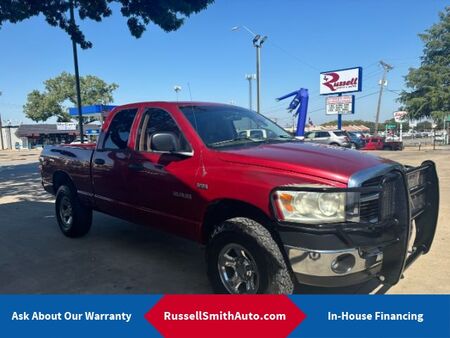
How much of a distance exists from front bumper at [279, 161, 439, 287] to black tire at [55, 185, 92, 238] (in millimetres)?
3748

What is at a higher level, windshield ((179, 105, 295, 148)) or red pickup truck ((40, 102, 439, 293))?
windshield ((179, 105, 295, 148))

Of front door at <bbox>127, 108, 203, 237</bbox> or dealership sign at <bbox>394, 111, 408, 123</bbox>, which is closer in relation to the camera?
front door at <bbox>127, 108, 203, 237</bbox>

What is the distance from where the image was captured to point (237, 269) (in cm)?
331

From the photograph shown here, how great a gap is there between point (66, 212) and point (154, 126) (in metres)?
2.58


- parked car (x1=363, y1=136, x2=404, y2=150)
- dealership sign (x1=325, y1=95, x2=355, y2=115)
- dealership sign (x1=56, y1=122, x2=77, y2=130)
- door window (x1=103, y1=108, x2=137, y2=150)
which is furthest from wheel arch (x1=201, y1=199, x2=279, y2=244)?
dealership sign (x1=56, y1=122, x2=77, y2=130)

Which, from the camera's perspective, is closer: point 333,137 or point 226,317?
point 226,317

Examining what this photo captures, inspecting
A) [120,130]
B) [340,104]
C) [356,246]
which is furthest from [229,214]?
[340,104]

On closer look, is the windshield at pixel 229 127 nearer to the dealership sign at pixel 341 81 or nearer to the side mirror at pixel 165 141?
the side mirror at pixel 165 141

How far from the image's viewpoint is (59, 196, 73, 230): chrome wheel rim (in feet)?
18.9

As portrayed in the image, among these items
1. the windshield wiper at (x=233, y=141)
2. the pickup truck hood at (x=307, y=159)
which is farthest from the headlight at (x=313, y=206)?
the windshield wiper at (x=233, y=141)

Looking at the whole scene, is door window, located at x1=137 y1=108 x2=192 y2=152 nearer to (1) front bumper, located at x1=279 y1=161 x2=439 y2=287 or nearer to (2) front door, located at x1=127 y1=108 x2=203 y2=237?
(2) front door, located at x1=127 y1=108 x2=203 y2=237

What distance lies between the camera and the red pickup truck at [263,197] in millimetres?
2795

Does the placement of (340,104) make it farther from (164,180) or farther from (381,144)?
(164,180)

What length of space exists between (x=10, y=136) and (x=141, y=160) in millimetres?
74659
